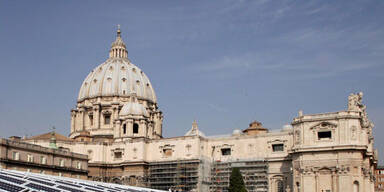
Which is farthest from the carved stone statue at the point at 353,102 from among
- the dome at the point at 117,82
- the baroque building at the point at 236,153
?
the dome at the point at 117,82

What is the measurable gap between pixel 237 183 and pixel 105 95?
55270 mm

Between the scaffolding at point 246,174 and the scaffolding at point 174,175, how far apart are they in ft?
14.2

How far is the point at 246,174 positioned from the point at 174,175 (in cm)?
1336

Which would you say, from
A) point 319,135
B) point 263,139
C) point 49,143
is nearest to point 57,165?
point 49,143

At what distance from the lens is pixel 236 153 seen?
9394cm

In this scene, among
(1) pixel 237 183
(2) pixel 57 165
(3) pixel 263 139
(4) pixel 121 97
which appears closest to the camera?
(1) pixel 237 183

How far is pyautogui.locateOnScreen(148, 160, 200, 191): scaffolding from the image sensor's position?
93.0 metres

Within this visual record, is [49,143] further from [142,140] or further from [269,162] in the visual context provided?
[269,162]

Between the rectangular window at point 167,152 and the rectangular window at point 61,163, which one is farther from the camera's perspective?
the rectangular window at point 167,152

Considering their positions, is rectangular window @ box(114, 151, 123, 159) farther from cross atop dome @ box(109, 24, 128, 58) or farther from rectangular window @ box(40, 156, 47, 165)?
cross atop dome @ box(109, 24, 128, 58)

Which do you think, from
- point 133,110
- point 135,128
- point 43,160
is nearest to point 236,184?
point 43,160

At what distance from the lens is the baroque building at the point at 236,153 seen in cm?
8194

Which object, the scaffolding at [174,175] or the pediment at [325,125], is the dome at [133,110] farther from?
the pediment at [325,125]

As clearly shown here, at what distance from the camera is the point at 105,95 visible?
411 ft
